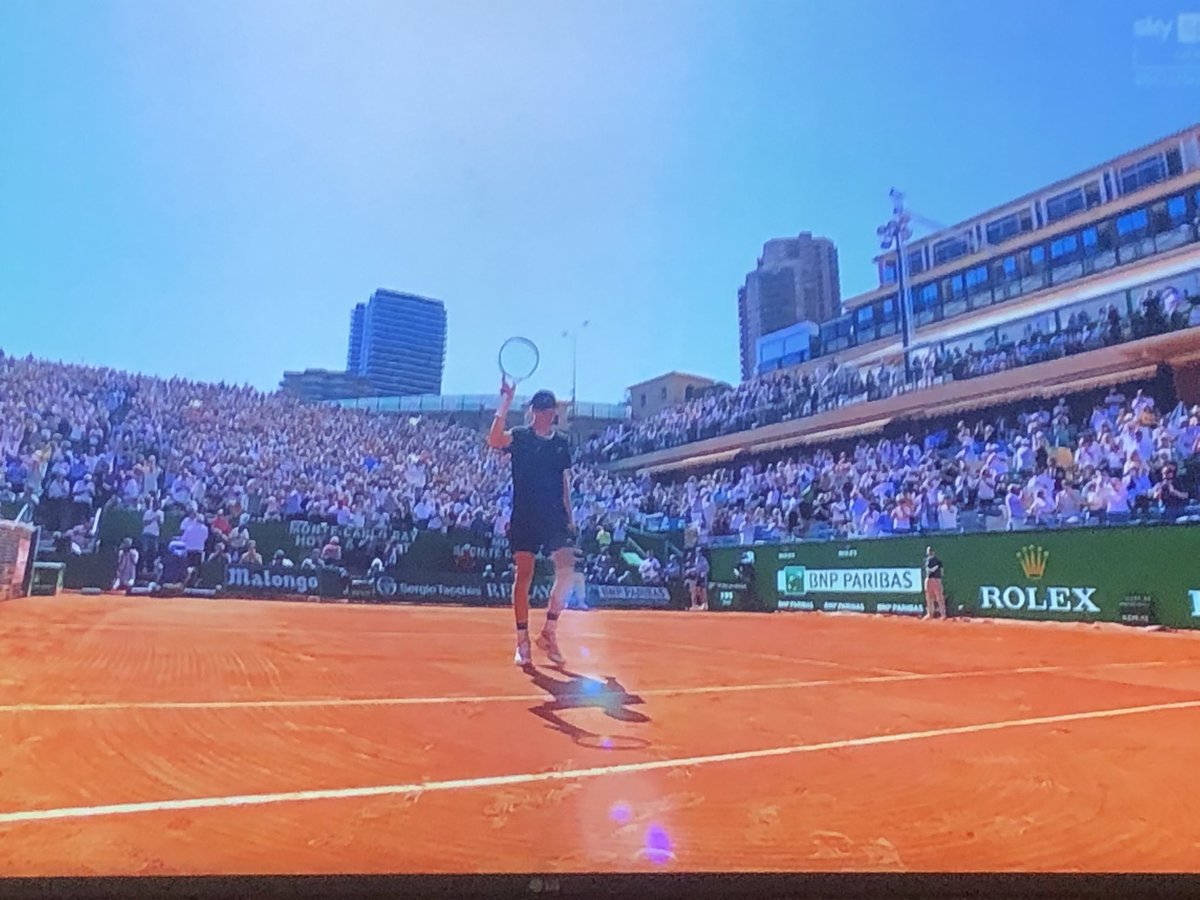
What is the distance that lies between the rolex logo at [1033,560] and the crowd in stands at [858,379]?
2.49 m

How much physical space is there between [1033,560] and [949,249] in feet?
13.3

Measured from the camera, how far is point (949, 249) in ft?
12.4

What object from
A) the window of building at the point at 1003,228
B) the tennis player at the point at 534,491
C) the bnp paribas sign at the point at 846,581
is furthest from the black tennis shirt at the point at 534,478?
the bnp paribas sign at the point at 846,581

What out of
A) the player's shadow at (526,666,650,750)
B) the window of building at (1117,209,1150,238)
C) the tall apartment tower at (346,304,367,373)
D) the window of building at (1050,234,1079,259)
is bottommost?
the player's shadow at (526,666,650,750)

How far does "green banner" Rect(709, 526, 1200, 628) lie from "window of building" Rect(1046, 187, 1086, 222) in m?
2.59

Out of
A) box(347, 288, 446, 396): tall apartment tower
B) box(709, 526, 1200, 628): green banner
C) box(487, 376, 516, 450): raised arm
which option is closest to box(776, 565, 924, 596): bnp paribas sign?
box(709, 526, 1200, 628): green banner

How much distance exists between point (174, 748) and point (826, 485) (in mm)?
5442

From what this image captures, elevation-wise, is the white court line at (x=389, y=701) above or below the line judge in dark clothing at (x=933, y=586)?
below

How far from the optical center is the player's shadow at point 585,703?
1.88m

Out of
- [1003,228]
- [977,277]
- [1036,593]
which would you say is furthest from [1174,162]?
[1036,593]

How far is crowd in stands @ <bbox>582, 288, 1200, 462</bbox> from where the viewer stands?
376 centimetres

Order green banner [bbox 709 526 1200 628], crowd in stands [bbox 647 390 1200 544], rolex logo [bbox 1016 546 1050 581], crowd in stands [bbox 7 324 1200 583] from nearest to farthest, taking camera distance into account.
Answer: crowd in stands [bbox 7 324 1200 583], crowd in stands [bbox 647 390 1200 544], green banner [bbox 709 526 1200 628], rolex logo [bbox 1016 546 1050 581]

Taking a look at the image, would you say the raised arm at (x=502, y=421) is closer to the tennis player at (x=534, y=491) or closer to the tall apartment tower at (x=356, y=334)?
the tennis player at (x=534, y=491)

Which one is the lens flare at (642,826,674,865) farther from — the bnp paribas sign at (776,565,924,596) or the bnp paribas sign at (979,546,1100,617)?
the bnp paribas sign at (776,565,924,596)
